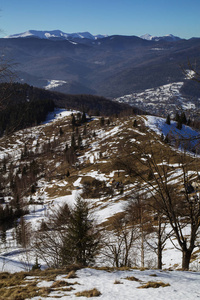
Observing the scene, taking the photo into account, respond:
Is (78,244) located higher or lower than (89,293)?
lower

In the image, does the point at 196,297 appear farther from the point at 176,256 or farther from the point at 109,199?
the point at 109,199

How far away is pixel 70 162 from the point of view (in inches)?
5507

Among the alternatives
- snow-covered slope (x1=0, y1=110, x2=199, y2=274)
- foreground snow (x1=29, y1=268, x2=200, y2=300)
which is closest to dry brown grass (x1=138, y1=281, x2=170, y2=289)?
foreground snow (x1=29, y1=268, x2=200, y2=300)

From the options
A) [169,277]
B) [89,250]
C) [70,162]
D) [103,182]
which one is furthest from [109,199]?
[169,277]

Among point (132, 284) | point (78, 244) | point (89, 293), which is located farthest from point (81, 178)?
point (89, 293)

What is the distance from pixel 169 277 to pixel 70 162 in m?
132

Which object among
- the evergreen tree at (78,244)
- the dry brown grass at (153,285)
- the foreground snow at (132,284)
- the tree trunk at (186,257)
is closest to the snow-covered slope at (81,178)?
the evergreen tree at (78,244)

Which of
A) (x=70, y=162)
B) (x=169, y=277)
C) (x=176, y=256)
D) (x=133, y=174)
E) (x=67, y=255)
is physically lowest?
(x=176, y=256)

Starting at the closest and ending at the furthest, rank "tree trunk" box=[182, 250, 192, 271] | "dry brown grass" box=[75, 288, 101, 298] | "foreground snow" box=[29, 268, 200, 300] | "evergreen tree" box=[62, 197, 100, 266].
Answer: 1. "foreground snow" box=[29, 268, 200, 300]
2. "dry brown grass" box=[75, 288, 101, 298]
3. "tree trunk" box=[182, 250, 192, 271]
4. "evergreen tree" box=[62, 197, 100, 266]

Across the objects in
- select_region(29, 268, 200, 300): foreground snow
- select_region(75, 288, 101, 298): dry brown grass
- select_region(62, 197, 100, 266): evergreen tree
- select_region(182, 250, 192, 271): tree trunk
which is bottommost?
select_region(62, 197, 100, 266): evergreen tree

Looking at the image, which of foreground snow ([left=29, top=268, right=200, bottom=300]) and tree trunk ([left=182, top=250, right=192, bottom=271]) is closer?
foreground snow ([left=29, top=268, right=200, bottom=300])

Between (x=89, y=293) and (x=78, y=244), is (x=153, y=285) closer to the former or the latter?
Answer: (x=89, y=293)

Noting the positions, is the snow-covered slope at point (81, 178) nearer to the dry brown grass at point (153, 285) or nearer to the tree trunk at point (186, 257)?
the tree trunk at point (186, 257)

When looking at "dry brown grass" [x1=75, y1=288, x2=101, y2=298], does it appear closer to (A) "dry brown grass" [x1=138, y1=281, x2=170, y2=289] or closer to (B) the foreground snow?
(B) the foreground snow
